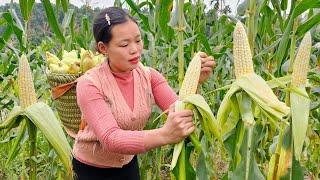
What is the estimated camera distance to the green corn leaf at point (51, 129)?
142cm

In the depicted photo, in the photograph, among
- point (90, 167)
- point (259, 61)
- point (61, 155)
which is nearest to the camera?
point (61, 155)

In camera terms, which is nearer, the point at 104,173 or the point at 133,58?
the point at 133,58

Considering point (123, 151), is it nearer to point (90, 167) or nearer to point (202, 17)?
point (90, 167)

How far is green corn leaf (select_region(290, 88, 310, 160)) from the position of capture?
134cm

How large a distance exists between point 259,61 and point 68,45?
5.15 ft

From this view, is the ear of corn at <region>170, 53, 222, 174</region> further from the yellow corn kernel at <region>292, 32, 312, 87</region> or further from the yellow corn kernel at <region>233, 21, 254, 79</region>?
the yellow corn kernel at <region>292, 32, 312, 87</region>

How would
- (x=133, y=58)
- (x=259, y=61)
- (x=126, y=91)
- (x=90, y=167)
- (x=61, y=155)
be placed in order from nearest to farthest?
1. (x=61, y=155)
2. (x=133, y=58)
3. (x=126, y=91)
4. (x=90, y=167)
5. (x=259, y=61)

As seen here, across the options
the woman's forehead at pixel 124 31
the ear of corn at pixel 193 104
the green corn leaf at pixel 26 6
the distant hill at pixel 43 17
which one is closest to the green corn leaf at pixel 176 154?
the ear of corn at pixel 193 104

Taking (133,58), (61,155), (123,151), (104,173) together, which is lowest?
(104,173)

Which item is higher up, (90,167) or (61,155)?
(61,155)

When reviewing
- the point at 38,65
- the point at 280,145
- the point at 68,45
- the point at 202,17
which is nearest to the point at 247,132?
the point at 280,145

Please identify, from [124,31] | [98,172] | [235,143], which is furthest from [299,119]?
[98,172]

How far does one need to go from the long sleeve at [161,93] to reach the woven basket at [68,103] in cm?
49

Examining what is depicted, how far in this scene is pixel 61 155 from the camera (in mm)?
1420
